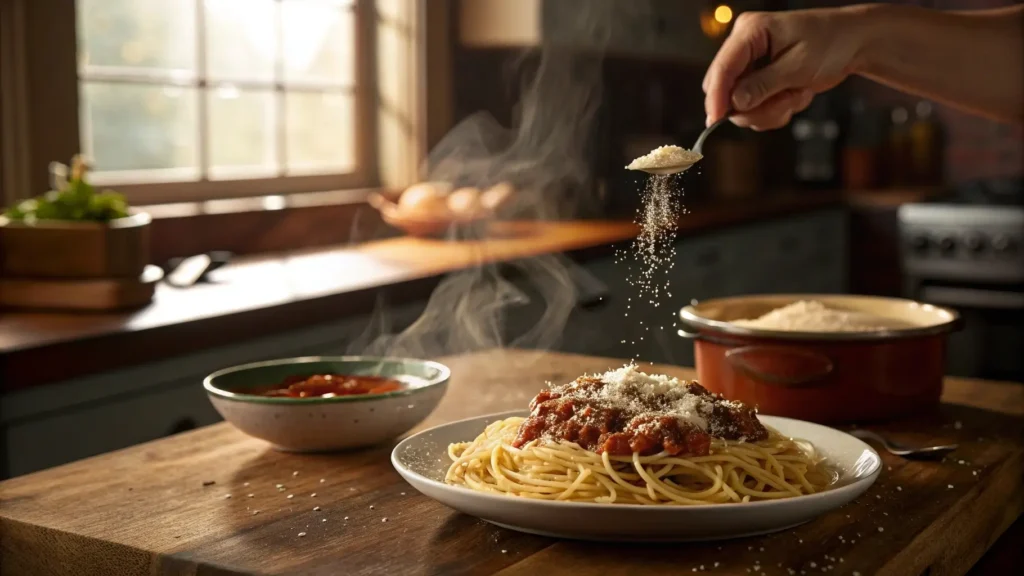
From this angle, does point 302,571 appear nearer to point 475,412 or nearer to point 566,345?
point 475,412

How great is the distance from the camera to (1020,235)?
4.27 m

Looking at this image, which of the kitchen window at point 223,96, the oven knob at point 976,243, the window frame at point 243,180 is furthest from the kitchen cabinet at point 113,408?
the oven knob at point 976,243

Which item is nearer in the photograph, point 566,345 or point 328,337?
point 328,337

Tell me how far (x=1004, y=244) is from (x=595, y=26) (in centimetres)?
171

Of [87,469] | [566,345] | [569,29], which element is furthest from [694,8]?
[87,469]

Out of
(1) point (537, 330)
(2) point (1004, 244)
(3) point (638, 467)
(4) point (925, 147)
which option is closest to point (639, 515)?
(3) point (638, 467)

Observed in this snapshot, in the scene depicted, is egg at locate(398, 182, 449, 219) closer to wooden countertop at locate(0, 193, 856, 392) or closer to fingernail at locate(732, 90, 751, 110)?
wooden countertop at locate(0, 193, 856, 392)

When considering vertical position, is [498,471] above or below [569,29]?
below

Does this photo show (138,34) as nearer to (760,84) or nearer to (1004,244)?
(760,84)

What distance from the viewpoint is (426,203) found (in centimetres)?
349

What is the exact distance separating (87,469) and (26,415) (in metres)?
0.65

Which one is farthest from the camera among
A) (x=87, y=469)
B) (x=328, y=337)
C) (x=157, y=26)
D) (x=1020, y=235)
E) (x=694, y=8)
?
(x=694, y=8)

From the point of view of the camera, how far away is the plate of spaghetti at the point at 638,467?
0.93 meters

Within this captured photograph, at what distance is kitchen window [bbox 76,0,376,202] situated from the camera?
9.80 ft
